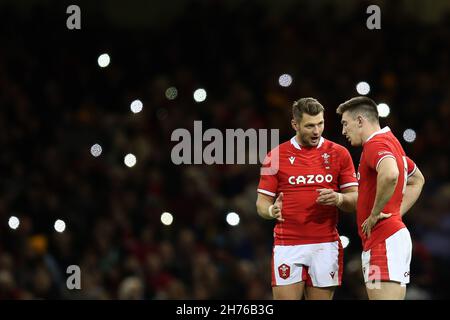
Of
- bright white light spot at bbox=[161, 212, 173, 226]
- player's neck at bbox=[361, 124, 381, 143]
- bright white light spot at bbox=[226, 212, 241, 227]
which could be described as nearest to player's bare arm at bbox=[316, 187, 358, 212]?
player's neck at bbox=[361, 124, 381, 143]

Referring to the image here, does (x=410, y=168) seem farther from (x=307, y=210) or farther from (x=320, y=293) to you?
(x=320, y=293)

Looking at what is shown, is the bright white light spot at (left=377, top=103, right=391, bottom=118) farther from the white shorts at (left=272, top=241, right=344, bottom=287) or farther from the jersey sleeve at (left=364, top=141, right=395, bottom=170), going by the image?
the jersey sleeve at (left=364, top=141, right=395, bottom=170)

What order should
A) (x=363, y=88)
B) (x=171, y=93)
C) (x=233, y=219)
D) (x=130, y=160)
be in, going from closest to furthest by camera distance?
(x=233, y=219) → (x=130, y=160) → (x=363, y=88) → (x=171, y=93)

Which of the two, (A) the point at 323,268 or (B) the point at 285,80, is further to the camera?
(B) the point at 285,80

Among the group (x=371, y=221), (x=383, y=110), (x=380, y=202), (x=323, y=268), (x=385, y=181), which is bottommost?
(x=323, y=268)

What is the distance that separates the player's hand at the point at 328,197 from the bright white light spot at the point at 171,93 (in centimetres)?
469

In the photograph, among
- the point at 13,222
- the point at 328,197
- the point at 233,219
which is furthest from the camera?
the point at 13,222

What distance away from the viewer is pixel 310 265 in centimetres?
544

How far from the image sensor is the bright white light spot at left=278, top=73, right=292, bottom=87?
31.5 ft

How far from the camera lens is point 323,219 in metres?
5.45

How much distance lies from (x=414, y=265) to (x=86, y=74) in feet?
13.2

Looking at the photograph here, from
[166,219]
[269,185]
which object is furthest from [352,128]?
[166,219]

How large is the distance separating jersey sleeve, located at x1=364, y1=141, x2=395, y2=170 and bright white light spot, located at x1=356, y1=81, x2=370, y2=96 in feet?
14.0

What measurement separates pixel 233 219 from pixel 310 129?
3260mm
